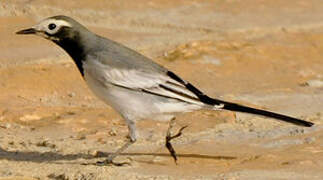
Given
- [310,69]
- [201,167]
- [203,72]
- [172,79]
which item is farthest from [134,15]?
[201,167]

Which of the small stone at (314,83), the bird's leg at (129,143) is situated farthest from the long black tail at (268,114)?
the small stone at (314,83)

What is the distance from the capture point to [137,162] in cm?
637

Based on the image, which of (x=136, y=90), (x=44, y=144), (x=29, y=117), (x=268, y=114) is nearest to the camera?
(x=268, y=114)

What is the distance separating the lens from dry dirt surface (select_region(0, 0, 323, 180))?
627 cm

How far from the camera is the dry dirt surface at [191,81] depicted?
6.27 m

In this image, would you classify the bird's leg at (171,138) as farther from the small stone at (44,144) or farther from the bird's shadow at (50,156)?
the small stone at (44,144)

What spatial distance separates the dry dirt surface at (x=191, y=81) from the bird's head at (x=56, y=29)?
27.0 inches

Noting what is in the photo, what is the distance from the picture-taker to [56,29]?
22.3ft

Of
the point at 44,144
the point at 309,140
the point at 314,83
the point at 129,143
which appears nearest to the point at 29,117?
the point at 44,144

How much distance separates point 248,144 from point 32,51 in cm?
218

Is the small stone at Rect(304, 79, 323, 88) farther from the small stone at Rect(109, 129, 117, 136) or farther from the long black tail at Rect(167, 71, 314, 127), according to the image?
the small stone at Rect(109, 129, 117, 136)

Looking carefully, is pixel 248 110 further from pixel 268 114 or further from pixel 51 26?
pixel 51 26

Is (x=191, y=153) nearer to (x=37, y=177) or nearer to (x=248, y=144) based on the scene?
(x=248, y=144)

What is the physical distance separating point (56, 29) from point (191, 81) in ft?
5.22
